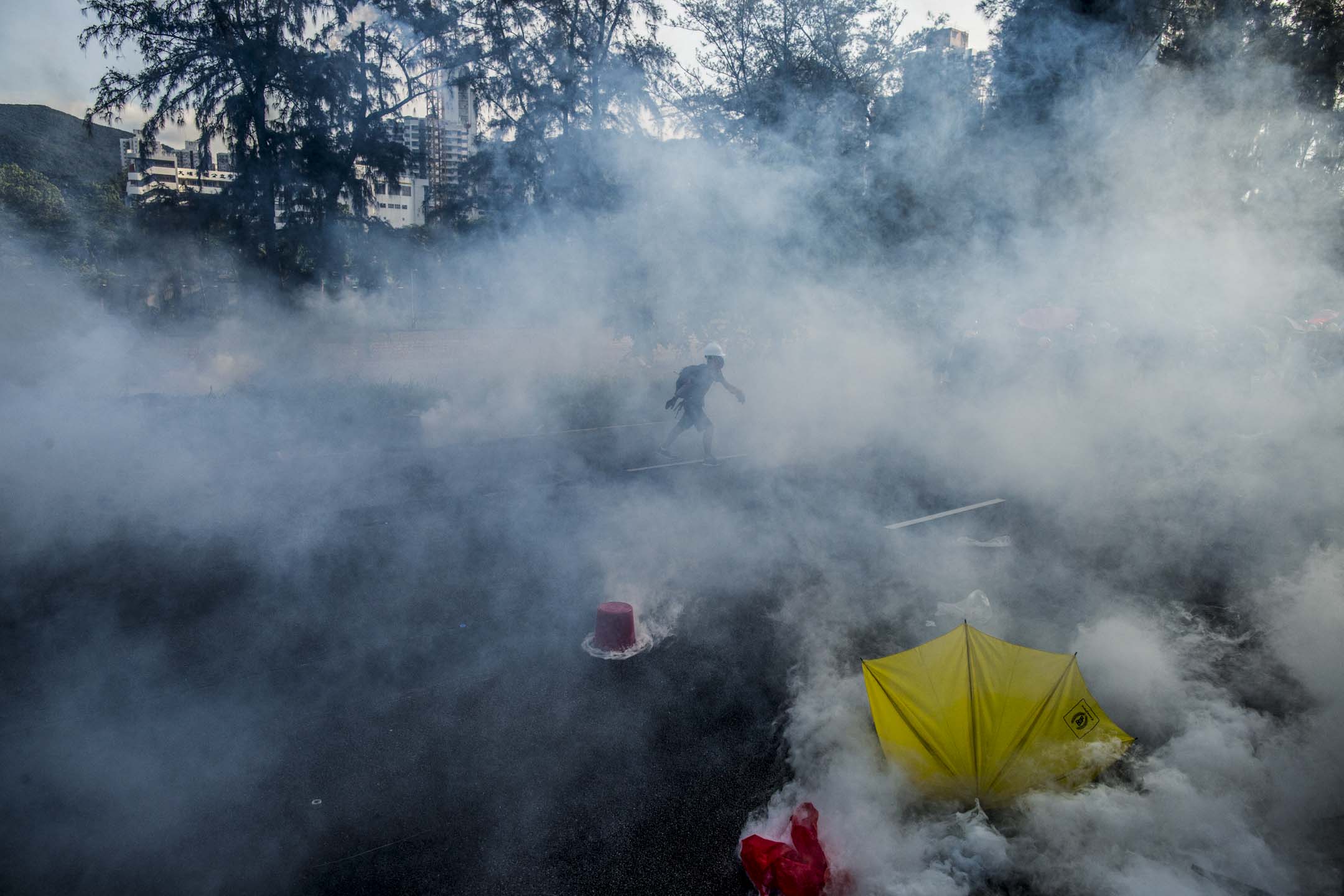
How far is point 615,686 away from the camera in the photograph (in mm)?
3658

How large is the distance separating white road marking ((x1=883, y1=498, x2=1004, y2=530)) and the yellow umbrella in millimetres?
3209

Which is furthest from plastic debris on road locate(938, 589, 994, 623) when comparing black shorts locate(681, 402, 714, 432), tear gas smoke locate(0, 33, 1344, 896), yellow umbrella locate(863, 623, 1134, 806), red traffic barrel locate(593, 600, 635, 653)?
black shorts locate(681, 402, 714, 432)

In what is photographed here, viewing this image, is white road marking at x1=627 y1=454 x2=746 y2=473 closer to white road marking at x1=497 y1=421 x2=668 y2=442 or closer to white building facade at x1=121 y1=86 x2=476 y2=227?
white road marking at x1=497 y1=421 x2=668 y2=442

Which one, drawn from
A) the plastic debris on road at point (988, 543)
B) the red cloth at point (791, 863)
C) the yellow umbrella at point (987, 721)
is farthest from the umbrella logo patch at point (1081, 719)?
the plastic debris on road at point (988, 543)

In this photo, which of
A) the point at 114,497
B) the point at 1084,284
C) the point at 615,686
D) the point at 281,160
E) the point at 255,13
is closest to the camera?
the point at 615,686

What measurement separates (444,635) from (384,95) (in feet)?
19.7

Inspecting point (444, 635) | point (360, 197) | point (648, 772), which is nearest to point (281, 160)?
point (360, 197)

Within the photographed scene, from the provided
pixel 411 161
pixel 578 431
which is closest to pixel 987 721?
pixel 578 431

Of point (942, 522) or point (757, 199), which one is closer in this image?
point (942, 522)

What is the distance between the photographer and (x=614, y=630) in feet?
13.0

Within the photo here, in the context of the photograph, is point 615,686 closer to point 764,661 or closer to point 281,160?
point 764,661

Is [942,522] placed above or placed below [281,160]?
below

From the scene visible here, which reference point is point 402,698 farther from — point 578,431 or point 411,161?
point 411,161

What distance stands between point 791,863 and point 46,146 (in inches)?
1737
